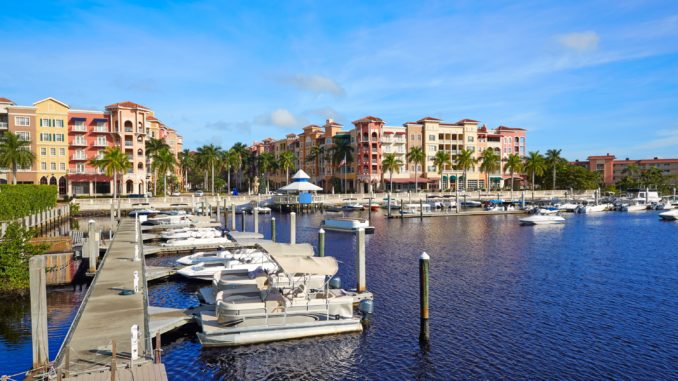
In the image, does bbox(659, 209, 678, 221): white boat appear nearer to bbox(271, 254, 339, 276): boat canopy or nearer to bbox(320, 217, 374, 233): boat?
bbox(320, 217, 374, 233): boat

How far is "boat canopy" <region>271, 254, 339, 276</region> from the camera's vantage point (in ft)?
80.7

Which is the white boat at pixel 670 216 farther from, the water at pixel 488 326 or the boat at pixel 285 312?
the boat at pixel 285 312

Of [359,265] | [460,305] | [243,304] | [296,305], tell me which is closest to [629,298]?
[460,305]

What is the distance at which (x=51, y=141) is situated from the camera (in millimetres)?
104938

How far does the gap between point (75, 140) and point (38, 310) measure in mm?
101450

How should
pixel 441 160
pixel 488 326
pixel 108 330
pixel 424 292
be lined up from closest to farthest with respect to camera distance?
1. pixel 108 330
2. pixel 424 292
3. pixel 488 326
4. pixel 441 160

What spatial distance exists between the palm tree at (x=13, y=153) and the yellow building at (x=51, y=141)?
34.4 ft

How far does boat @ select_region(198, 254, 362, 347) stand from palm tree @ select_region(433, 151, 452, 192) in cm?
10845

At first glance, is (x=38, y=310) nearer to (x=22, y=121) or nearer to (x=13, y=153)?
(x=13, y=153)

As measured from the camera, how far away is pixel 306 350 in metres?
22.4

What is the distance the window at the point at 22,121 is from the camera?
10219 cm

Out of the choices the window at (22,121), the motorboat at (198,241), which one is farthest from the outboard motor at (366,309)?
the window at (22,121)

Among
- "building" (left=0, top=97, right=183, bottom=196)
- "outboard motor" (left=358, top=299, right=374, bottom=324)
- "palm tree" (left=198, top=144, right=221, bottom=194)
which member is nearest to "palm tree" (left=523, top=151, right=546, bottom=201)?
"palm tree" (left=198, top=144, right=221, bottom=194)

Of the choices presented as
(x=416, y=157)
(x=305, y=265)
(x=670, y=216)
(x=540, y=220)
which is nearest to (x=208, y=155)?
(x=416, y=157)
